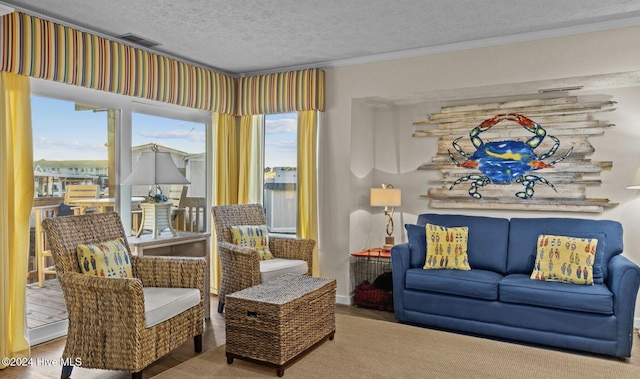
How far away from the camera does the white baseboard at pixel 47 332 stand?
3492mm

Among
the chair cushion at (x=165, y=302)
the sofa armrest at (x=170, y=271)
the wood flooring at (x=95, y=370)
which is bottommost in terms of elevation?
the wood flooring at (x=95, y=370)

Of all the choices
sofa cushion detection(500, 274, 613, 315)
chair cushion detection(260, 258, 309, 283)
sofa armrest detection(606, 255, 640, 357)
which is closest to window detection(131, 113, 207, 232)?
chair cushion detection(260, 258, 309, 283)

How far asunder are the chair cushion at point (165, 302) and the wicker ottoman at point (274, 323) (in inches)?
11.0

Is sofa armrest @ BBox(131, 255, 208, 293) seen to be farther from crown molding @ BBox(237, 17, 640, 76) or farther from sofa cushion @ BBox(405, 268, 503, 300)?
crown molding @ BBox(237, 17, 640, 76)

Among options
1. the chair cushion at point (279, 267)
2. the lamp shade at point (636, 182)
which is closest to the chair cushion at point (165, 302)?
the chair cushion at point (279, 267)

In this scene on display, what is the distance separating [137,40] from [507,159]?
12.0 ft

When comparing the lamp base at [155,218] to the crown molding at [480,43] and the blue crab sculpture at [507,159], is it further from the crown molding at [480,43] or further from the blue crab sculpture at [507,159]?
the blue crab sculpture at [507,159]

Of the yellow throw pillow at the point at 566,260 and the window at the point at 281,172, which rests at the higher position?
the window at the point at 281,172

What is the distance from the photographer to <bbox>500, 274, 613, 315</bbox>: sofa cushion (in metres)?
3.30

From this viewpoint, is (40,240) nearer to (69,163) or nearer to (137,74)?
(69,163)

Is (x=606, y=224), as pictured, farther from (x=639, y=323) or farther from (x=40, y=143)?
(x=40, y=143)

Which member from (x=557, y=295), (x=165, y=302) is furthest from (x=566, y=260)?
(x=165, y=302)

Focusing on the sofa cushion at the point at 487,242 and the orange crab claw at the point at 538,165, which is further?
the orange crab claw at the point at 538,165

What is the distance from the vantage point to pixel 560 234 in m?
3.93
